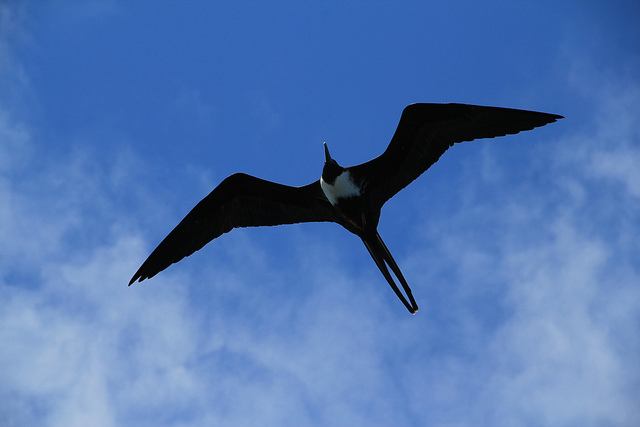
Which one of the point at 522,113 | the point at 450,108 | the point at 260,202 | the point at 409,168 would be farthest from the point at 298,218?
the point at 522,113

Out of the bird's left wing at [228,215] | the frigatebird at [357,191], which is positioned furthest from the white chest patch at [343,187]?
the bird's left wing at [228,215]

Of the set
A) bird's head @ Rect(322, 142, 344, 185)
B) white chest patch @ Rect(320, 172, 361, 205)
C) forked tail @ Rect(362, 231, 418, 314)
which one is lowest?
forked tail @ Rect(362, 231, 418, 314)

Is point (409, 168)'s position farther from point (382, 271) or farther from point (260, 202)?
point (260, 202)

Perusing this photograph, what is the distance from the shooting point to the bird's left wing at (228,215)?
7223mm

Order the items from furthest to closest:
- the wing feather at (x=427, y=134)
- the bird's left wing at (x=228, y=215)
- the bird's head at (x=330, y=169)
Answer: the bird's left wing at (x=228, y=215)
the bird's head at (x=330, y=169)
the wing feather at (x=427, y=134)

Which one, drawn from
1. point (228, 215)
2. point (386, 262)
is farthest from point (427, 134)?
point (228, 215)

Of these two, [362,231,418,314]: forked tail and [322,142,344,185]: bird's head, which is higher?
[322,142,344,185]: bird's head

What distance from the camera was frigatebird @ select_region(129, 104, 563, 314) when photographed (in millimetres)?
6477

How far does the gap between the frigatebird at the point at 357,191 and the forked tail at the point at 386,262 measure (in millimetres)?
10

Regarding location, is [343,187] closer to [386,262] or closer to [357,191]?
[357,191]

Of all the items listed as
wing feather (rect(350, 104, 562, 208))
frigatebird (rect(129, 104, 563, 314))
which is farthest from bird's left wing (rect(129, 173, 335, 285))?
wing feather (rect(350, 104, 562, 208))

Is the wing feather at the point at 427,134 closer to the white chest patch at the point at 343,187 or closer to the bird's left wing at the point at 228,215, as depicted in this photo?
the white chest patch at the point at 343,187

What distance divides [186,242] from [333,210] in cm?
176

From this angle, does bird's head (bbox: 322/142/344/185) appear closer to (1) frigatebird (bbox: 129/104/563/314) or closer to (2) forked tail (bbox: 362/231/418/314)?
(1) frigatebird (bbox: 129/104/563/314)
